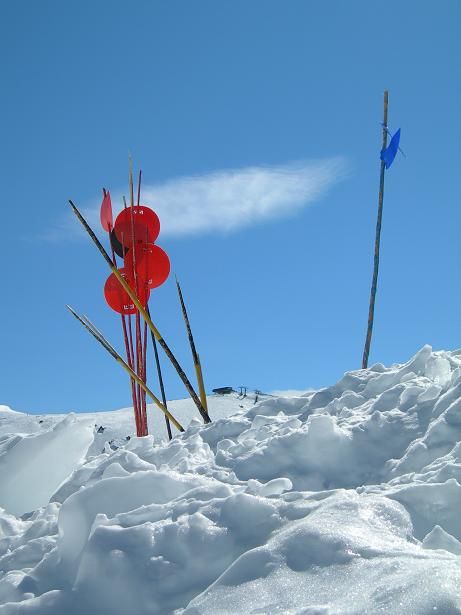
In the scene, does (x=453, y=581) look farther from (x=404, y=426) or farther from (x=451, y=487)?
(x=404, y=426)

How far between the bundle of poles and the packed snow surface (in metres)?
1.24

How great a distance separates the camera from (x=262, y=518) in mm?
2000

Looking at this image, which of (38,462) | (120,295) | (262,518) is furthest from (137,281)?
Result: (262,518)

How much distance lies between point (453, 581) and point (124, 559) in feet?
3.05

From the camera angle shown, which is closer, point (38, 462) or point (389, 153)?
point (38, 462)

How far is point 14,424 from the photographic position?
9.72 m

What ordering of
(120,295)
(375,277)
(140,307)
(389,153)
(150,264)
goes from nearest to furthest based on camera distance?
(140,307) < (120,295) < (150,264) < (375,277) < (389,153)

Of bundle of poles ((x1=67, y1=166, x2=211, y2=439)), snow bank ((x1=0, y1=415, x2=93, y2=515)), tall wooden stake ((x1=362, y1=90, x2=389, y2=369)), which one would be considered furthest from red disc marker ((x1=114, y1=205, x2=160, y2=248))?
tall wooden stake ((x1=362, y1=90, x2=389, y2=369))

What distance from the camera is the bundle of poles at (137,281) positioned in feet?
14.9

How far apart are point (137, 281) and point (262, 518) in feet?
9.79

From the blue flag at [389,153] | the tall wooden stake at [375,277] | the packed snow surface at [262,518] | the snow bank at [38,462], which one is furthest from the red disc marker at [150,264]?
the blue flag at [389,153]

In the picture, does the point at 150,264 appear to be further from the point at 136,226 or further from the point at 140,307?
the point at 140,307

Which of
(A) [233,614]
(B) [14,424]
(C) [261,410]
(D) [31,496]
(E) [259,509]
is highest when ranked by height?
(B) [14,424]

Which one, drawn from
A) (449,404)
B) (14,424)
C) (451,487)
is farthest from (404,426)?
(14,424)
